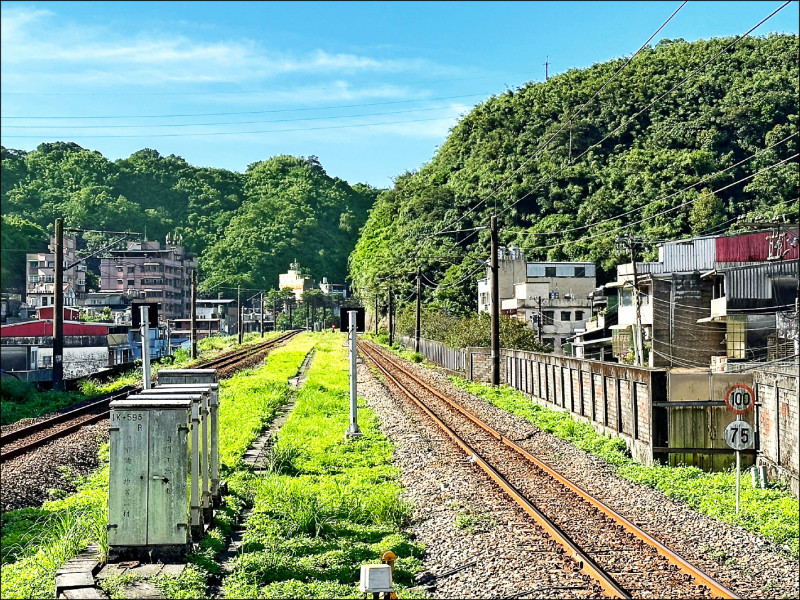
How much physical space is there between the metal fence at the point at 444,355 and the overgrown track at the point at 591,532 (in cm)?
2001

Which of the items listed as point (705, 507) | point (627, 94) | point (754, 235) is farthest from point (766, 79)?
point (705, 507)

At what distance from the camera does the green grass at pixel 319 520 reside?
7.99 metres

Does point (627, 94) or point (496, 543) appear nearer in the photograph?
point (496, 543)

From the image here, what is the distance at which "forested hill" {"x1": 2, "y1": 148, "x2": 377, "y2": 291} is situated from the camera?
63969 mm

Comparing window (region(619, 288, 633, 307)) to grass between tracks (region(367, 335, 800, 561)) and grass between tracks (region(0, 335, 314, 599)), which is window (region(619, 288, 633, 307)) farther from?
grass between tracks (region(0, 335, 314, 599))

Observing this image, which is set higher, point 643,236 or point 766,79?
point 766,79

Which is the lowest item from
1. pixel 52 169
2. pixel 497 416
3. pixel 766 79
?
pixel 497 416

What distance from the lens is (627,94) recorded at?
96.4m

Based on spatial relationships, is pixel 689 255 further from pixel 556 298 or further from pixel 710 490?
pixel 710 490

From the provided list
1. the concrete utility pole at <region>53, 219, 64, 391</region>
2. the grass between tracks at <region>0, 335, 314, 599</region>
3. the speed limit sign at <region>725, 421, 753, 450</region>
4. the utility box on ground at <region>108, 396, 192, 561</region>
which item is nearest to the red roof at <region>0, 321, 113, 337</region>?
the concrete utility pole at <region>53, 219, 64, 391</region>

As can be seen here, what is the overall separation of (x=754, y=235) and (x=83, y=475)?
162ft

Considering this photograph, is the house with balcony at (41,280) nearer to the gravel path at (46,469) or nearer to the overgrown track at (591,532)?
the gravel path at (46,469)

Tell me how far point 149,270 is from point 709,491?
8625 cm

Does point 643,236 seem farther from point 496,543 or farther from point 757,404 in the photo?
point 496,543
